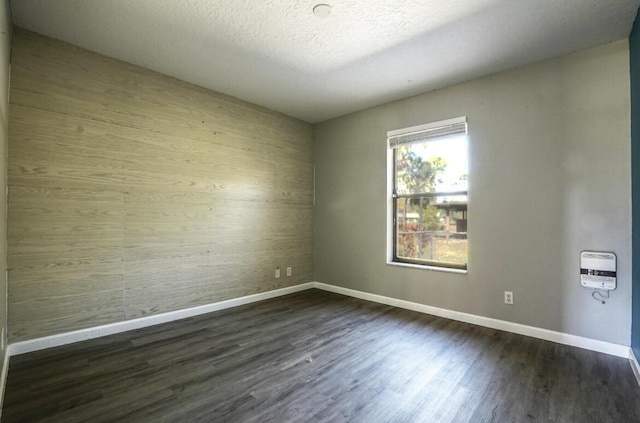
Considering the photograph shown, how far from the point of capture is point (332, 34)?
2.44m

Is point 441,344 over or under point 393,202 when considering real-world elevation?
under

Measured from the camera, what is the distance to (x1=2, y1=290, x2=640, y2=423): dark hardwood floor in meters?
1.72

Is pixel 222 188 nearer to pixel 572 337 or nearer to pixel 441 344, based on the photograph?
pixel 441 344

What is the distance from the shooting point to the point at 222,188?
364 cm

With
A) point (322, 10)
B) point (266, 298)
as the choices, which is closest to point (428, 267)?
point (266, 298)

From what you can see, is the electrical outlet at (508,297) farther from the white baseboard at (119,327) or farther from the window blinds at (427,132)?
the white baseboard at (119,327)

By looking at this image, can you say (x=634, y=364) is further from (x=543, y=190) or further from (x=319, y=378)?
(x=319, y=378)

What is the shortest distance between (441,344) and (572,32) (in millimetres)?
2794

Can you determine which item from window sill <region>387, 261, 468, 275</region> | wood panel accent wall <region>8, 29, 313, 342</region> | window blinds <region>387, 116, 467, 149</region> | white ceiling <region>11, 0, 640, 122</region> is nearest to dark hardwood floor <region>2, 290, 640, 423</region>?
wood panel accent wall <region>8, 29, 313, 342</region>

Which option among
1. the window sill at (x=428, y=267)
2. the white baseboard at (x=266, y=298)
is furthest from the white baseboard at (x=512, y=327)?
the window sill at (x=428, y=267)

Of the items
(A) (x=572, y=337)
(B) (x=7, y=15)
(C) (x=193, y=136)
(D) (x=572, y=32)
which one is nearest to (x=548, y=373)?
(A) (x=572, y=337)

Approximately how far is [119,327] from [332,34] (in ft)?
10.9

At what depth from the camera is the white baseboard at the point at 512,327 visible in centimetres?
245

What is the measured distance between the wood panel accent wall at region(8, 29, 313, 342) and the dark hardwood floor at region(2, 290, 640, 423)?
1.51 ft
